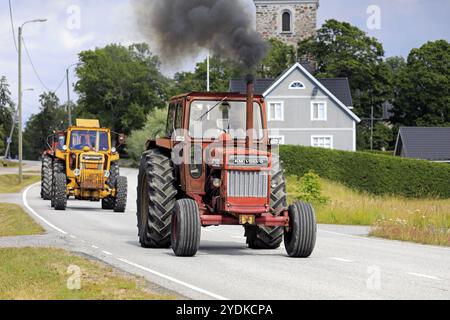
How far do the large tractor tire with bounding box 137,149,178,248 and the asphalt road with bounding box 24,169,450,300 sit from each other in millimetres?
342

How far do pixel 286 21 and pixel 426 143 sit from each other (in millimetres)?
35926

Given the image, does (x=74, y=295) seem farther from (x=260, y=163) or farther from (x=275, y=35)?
(x=275, y=35)

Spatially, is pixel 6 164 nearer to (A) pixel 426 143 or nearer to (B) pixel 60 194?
(A) pixel 426 143

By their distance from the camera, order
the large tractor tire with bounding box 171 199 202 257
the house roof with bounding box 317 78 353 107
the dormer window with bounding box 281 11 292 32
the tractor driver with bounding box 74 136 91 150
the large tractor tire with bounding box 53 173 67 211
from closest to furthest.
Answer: the large tractor tire with bounding box 171 199 202 257 < the large tractor tire with bounding box 53 173 67 211 < the tractor driver with bounding box 74 136 91 150 < the house roof with bounding box 317 78 353 107 < the dormer window with bounding box 281 11 292 32

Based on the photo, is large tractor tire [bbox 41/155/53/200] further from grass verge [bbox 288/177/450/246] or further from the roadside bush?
the roadside bush

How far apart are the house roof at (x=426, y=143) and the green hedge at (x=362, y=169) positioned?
74.7 ft

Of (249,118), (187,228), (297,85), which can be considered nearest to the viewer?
(187,228)

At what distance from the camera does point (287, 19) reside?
11656cm

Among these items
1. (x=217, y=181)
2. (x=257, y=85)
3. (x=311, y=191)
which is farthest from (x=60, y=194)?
(x=257, y=85)

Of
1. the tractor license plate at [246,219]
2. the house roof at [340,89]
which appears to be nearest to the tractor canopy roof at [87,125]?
the tractor license plate at [246,219]

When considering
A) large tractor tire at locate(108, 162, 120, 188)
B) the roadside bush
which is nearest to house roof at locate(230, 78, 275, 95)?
the roadside bush

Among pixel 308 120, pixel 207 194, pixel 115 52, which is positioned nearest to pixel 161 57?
pixel 207 194

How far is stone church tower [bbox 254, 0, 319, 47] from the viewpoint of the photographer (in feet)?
378

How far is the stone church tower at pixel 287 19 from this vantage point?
378ft
